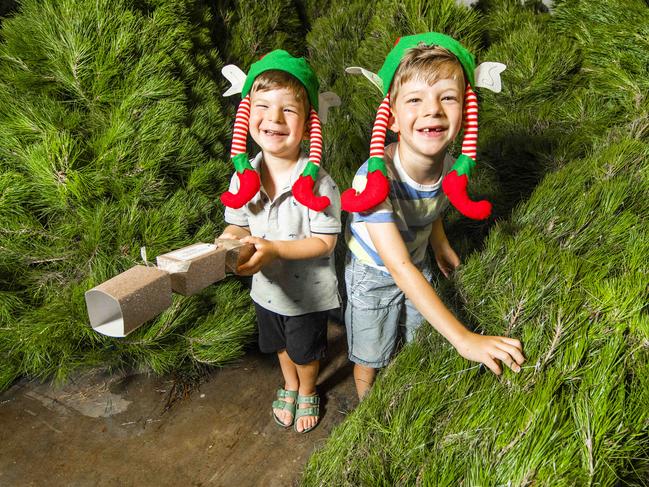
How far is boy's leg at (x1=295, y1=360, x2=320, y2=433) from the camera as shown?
1.56 metres

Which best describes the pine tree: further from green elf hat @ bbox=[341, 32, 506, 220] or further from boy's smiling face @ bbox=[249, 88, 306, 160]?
boy's smiling face @ bbox=[249, 88, 306, 160]

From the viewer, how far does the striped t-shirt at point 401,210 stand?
3.69 ft

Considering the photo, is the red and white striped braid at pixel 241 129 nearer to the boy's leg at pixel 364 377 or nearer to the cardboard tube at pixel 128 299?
the cardboard tube at pixel 128 299

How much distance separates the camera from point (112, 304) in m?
0.84

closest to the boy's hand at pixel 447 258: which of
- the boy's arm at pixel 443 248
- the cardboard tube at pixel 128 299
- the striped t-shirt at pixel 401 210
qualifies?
the boy's arm at pixel 443 248

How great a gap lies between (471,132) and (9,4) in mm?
1792

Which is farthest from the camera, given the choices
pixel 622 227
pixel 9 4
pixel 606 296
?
pixel 9 4

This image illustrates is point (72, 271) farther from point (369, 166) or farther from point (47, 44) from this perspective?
point (369, 166)

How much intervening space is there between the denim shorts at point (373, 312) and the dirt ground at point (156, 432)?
345mm

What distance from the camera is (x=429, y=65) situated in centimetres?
101

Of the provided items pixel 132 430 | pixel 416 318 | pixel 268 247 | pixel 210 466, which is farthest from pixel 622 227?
pixel 132 430

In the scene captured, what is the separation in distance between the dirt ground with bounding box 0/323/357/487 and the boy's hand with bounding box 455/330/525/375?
80cm

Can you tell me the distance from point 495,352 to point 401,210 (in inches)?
18.3

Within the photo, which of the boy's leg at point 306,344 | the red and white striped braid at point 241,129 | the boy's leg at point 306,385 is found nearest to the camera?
the red and white striped braid at point 241,129
